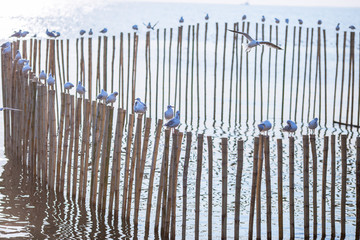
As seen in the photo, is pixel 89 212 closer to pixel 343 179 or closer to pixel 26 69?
pixel 26 69

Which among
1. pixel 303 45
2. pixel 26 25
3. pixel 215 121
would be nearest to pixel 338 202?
pixel 215 121

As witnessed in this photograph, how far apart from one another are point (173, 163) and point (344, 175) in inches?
61.6

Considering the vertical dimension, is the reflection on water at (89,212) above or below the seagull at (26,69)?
below

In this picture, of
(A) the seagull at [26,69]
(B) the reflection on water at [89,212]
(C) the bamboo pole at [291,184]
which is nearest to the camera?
(C) the bamboo pole at [291,184]

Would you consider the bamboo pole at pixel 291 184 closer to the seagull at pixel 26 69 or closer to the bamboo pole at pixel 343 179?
the bamboo pole at pixel 343 179

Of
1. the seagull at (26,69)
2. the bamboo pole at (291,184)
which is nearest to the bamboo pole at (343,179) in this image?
the bamboo pole at (291,184)

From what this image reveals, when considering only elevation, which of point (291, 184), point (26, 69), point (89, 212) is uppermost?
point (26, 69)

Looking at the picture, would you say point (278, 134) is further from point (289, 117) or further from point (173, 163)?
point (173, 163)

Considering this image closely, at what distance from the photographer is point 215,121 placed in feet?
40.3

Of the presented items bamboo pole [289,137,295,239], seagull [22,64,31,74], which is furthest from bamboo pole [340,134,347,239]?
seagull [22,64,31,74]

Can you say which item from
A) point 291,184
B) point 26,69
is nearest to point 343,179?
point 291,184

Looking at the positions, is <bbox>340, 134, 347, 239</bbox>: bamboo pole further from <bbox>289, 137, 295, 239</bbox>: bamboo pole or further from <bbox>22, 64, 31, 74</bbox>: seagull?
<bbox>22, 64, 31, 74</bbox>: seagull

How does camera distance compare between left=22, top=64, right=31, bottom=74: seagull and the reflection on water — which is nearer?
the reflection on water

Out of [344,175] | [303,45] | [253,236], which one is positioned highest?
[303,45]
